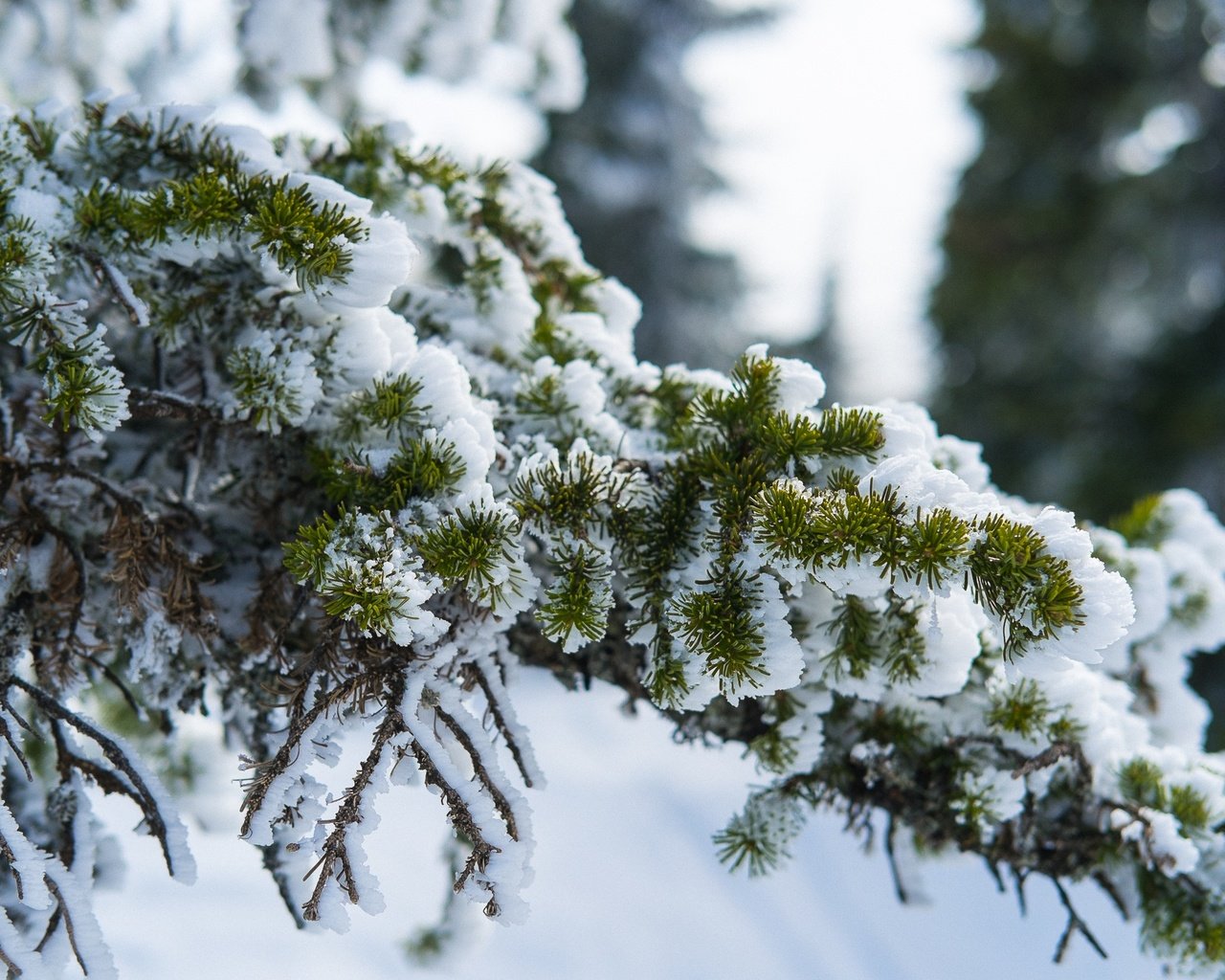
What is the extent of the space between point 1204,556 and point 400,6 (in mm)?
2845

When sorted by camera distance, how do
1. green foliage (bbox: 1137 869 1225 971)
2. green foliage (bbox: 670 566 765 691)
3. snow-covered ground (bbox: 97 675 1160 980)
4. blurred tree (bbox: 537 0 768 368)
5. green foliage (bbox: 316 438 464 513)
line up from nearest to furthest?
1. green foliage (bbox: 670 566 765 691)
2. green foliage (bbox: 316 438 464 513)
3. green foliage (bbox: 1137 869 1225 971)
4. snow-covered ground (bbox: 97 675 1160 980)
5. blurred tree (bbox: 537 0 768 368)

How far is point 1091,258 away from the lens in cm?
912

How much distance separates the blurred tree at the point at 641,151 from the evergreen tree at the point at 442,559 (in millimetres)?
10326

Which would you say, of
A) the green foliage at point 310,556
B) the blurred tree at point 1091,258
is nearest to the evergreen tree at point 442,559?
the green foliage at point 310,556

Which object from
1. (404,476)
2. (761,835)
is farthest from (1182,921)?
(404,476)

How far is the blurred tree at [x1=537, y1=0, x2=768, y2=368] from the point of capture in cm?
1159

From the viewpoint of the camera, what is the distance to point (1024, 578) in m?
1.08

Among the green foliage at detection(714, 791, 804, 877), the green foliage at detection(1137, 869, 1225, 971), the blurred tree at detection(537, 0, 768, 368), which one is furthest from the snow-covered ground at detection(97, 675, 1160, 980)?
the blurred tree at detection(537, 0, 768, 368)

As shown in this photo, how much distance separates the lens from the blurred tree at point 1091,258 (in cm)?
801

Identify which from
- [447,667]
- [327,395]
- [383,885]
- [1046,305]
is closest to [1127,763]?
[447,667]

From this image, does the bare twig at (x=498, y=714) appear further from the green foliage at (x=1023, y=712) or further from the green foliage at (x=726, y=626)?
the green foliage at (x=1023, y=712)

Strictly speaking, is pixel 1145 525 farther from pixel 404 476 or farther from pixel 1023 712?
pixel 404 476

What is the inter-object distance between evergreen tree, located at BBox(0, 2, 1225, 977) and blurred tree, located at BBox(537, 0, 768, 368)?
10.3 metres

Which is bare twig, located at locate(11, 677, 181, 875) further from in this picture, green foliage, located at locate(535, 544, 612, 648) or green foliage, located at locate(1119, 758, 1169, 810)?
green foliage, located at locate(1119, 758, 1169, 810)
